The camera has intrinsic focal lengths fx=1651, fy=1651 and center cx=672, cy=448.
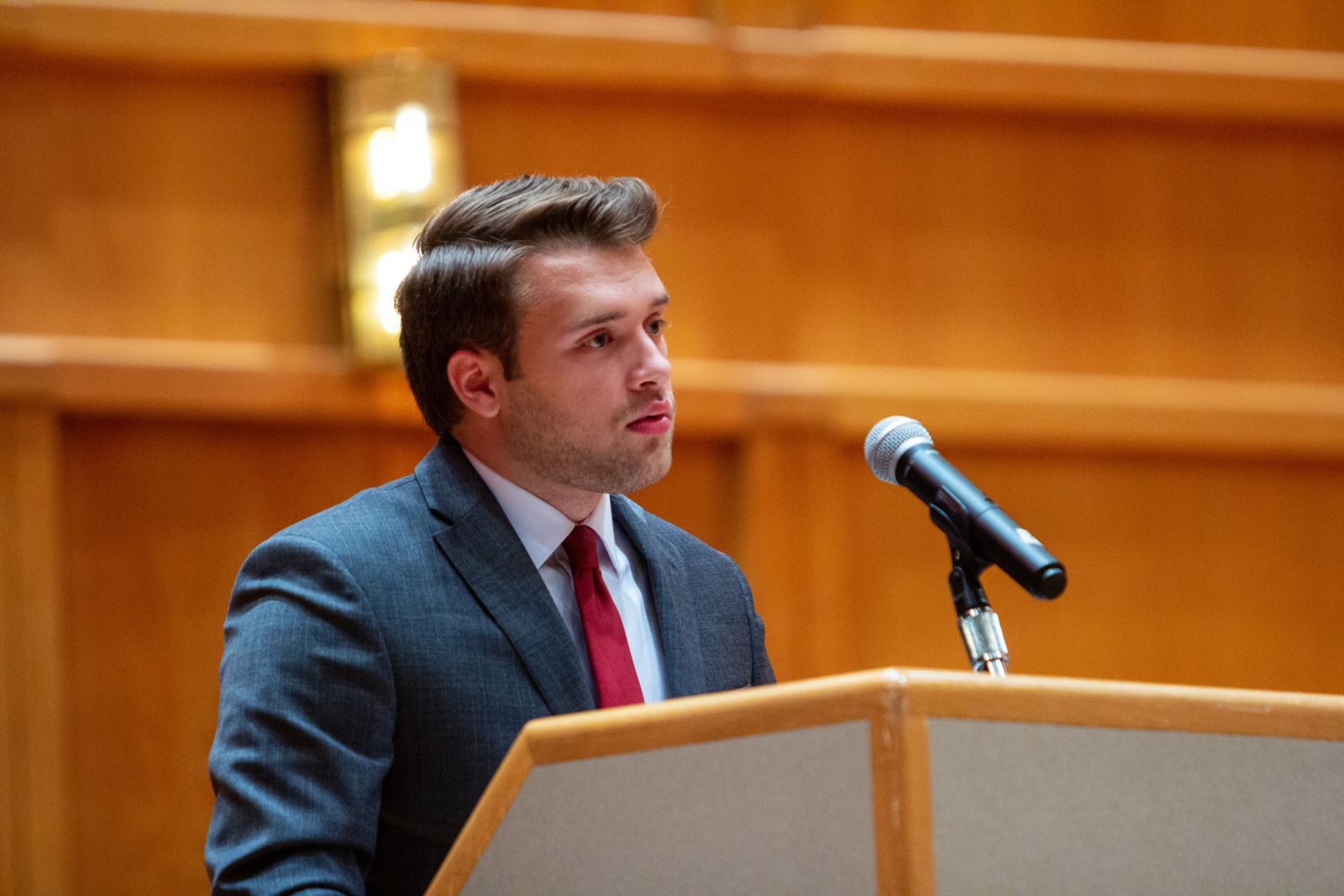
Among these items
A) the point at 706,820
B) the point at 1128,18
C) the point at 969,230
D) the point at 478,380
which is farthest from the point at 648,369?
the point at 1128,18

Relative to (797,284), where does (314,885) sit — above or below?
below

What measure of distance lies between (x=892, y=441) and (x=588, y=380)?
16.7 inches

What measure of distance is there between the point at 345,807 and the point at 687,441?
2.11 metres

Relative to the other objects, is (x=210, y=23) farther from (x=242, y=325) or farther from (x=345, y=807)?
(x=345, y=807)

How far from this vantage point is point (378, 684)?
145cm

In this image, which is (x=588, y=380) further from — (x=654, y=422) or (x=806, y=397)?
(x=806, y=397)

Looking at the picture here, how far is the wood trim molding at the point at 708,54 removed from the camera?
3.20 meters

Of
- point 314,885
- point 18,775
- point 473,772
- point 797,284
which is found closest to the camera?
point 314,885

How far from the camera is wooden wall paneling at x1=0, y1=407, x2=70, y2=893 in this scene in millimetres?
2945

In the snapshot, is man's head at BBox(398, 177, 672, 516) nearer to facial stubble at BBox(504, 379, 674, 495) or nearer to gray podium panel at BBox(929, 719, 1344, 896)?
facial stubble at BBox(504, 379, 674, 495)

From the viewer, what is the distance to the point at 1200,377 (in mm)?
3654

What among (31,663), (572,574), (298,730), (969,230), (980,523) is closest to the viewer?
(980,523)

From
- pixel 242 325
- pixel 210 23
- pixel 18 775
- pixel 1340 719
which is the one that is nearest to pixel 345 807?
pixel 1340 719

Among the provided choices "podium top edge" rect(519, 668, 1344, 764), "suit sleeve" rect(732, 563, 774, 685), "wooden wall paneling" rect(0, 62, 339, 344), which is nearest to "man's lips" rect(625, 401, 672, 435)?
"suit sleeve" rect(732, 563, 774, 685)
